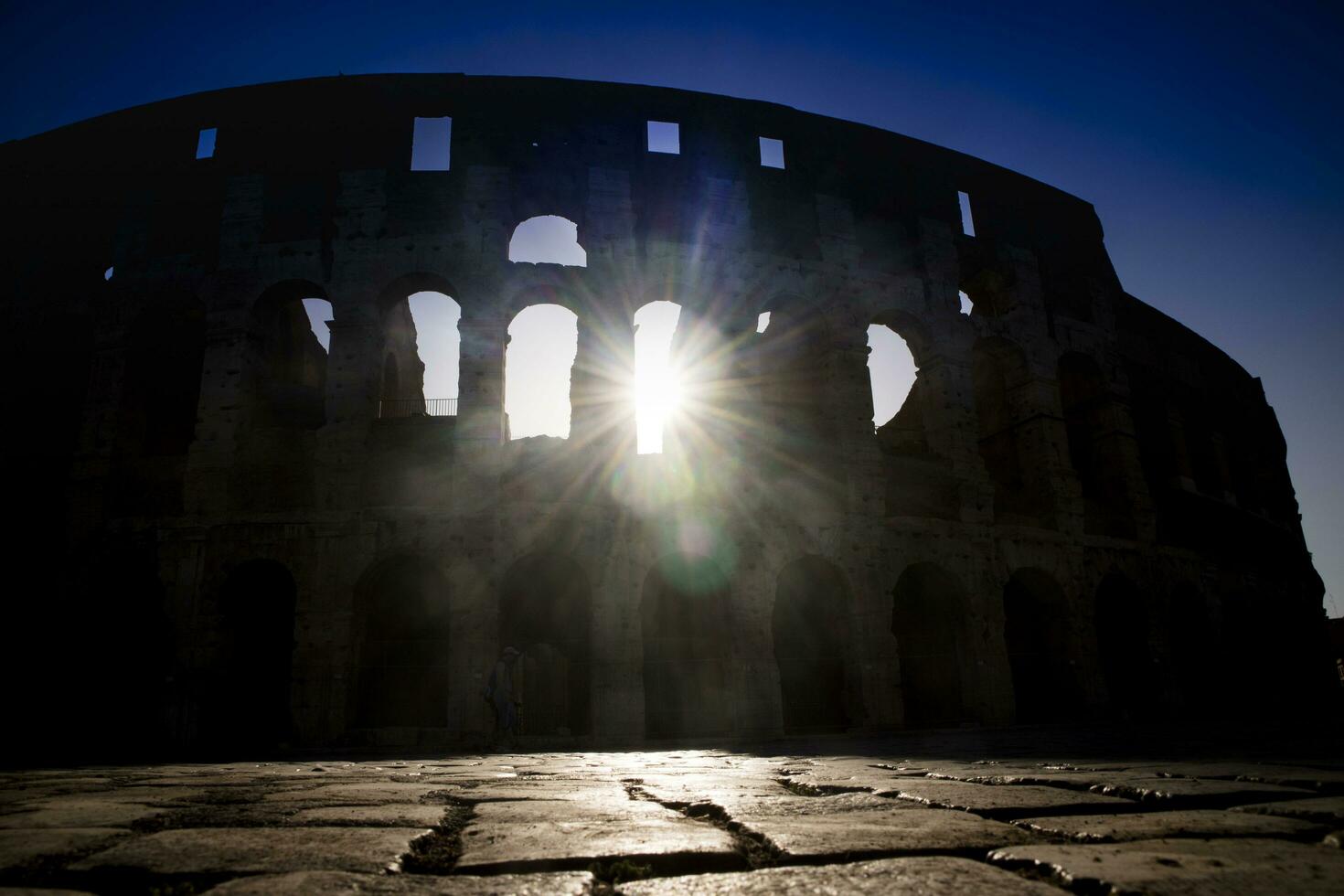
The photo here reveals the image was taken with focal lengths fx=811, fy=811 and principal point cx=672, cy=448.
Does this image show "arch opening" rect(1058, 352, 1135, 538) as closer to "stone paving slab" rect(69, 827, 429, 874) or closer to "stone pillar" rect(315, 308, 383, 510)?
"stone pillar" rect(315, 308, 383, 510)

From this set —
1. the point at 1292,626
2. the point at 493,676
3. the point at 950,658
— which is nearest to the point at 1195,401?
the point at 1292,626

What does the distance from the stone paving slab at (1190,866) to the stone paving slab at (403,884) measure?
985 mm

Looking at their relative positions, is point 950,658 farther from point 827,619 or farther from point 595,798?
point 595,798

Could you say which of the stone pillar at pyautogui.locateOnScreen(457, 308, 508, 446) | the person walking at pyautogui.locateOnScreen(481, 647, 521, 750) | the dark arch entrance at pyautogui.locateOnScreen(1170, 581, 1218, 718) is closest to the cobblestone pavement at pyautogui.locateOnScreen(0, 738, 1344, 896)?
the person walking at pyautogui.locateOnScreen(481, 647, 521, 750)

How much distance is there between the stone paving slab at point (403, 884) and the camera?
1548 millimetres

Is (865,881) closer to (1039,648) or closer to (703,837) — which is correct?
(703,837)

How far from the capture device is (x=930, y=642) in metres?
14.8

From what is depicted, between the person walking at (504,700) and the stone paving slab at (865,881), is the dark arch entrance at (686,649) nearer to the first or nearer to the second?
the person walking at (504,700)

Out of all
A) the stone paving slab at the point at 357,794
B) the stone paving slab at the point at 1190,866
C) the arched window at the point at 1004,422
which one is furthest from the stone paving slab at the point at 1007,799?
the arched window at the point at 1004,422

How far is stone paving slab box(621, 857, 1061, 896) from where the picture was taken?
155 cm

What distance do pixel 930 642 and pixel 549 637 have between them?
6892 mm

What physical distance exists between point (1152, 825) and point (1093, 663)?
1457cm

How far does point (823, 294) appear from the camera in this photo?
1538 centimetres

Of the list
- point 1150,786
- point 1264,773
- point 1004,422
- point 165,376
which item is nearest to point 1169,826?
point 1150,786
